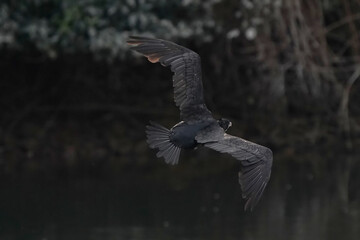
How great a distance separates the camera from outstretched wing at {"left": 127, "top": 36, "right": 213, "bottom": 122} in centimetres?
630

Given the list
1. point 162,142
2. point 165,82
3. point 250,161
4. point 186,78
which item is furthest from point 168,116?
point 250,161

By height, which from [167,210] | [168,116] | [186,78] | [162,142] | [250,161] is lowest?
[167,210]

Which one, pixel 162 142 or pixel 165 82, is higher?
pixel 165 82

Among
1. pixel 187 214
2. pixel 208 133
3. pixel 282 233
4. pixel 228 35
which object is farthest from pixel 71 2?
pixel 208 133

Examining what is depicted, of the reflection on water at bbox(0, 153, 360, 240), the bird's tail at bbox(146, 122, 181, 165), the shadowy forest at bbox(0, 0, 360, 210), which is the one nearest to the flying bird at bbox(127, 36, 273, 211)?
the bird's tail at bbox(146, 122, 181, 165)

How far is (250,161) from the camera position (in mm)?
5918

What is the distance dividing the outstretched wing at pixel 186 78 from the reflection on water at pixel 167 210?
2552 mm

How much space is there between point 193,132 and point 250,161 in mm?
393

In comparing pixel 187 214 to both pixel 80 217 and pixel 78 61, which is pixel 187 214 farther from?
pixel 78 61

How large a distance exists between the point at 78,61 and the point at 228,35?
7.12ft

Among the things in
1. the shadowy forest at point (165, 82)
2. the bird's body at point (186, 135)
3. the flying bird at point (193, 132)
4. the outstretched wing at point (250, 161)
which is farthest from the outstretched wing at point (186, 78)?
the shadowy forest at point (165, 82)

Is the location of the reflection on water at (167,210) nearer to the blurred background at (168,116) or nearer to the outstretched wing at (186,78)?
the blurred background at (168,116)

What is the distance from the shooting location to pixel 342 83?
1249 cm

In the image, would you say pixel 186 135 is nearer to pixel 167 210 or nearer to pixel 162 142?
pixel 162 142
